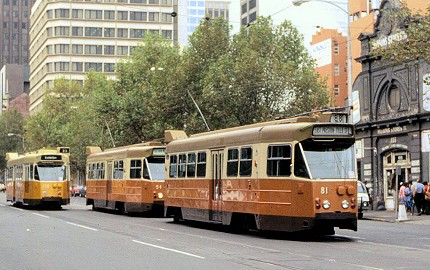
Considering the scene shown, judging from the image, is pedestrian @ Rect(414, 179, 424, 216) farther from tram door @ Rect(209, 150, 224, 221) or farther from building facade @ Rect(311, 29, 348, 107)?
building facade @ Rect(311, 29, 348, 107)

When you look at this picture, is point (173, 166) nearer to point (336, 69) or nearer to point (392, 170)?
point (392, 170)

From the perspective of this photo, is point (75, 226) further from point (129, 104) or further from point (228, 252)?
point (129, 104)

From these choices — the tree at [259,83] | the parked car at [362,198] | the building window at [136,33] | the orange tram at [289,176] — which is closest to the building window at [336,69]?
the building window at [136,33]

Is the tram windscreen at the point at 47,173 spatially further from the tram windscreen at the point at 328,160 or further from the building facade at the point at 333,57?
the building facade at the point at 333,57

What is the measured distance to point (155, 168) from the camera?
1465 inches

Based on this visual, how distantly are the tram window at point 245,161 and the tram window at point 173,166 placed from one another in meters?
6.29

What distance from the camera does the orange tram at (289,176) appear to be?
22031 millimetres

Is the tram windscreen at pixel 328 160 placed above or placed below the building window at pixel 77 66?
below

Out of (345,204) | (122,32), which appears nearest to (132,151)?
(345,204)

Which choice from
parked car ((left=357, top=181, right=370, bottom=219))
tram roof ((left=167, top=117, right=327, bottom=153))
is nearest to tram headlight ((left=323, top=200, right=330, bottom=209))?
tram roof ((left=167, top=117, right=327, bottom=153))

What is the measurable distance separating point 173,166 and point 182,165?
3.65ft

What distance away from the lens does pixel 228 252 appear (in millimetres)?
18422

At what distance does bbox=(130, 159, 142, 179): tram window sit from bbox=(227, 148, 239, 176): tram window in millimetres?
11973

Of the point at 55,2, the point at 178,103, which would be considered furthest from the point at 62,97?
the point at 178,103
